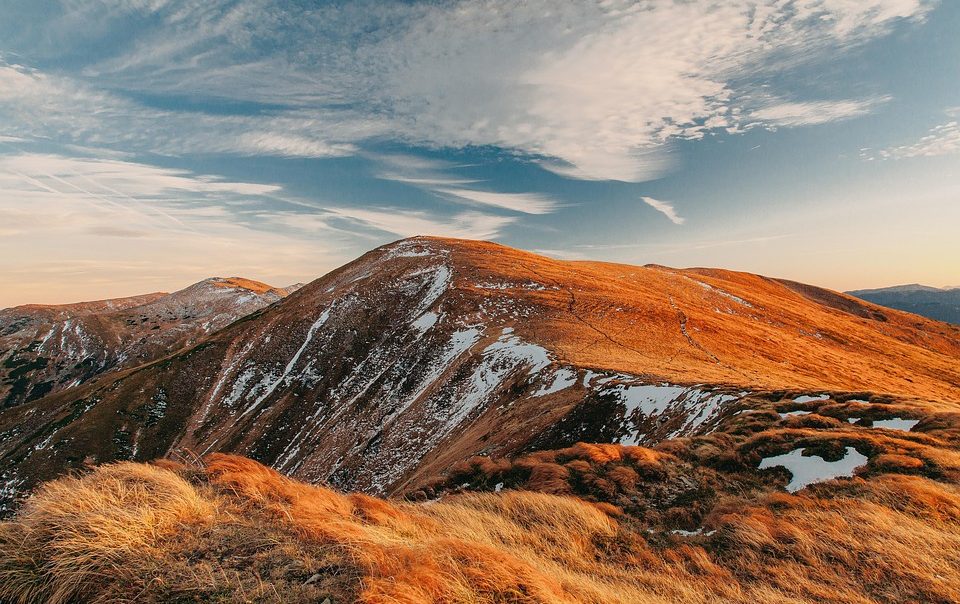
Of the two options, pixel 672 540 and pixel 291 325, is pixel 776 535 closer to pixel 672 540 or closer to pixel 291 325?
pixel 672 540

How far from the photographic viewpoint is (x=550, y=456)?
13461 mm

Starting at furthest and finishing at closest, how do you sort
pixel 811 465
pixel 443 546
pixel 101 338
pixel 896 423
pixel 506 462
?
pixel 101 338, pixel 506 462, pixel 896 423, pixel 811 465, pixel 443 546

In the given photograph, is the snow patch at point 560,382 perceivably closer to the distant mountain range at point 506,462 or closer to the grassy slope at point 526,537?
the distant mountain range at point 506,462

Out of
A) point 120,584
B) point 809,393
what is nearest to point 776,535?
point 120,584

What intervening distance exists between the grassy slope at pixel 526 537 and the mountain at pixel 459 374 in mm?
7372

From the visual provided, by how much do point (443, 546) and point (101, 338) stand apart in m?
182

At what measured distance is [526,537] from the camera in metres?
7.77

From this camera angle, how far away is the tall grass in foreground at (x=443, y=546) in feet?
14.4

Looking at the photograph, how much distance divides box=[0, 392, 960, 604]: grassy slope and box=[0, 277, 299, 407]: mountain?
149m

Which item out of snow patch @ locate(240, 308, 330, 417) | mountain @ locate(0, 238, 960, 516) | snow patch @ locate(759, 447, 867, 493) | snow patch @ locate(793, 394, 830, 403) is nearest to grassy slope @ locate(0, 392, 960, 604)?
snow patch @ locate(759, 447, 867, 493)

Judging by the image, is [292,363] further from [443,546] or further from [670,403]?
[443,546]

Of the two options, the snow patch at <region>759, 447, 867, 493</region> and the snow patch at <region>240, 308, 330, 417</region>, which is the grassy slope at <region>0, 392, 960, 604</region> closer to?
the snow patch at <region>759, 447, 867, 493</region>

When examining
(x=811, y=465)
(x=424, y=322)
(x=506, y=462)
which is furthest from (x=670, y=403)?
(x=424, y=322)

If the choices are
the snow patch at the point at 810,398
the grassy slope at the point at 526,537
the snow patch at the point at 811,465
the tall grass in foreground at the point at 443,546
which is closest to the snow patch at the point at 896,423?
the grassy slope at the point at 526,537
